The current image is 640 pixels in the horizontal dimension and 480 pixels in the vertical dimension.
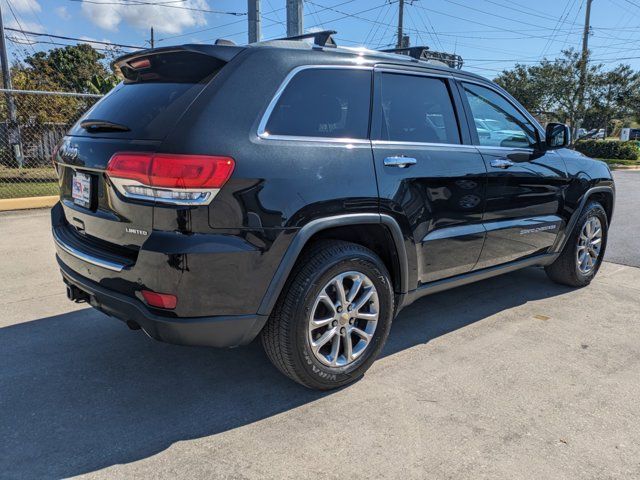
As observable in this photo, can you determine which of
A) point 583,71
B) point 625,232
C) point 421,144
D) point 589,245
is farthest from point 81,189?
point 583,71

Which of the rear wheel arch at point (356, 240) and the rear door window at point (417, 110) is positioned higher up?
the rear door window at point (417, 110)

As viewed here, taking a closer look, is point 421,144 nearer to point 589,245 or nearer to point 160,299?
point 160,299

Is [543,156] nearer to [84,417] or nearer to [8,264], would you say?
[84,417]

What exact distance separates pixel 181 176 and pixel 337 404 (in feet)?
5.01

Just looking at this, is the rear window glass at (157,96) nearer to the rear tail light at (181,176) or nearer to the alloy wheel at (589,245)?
the rear tail light at (181,176)

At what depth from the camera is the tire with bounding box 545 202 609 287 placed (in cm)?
496

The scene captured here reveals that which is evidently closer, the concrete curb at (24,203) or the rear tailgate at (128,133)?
the rear tailgate at (128,133)

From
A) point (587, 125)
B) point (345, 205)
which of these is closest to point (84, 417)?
point (345, 205)

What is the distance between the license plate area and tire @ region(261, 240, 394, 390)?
121cm

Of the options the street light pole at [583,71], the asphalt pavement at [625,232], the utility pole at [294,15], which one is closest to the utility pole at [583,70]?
the street light pole at [583,71]

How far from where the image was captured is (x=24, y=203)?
8344 millimetres

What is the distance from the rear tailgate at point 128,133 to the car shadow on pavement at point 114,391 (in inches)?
34.1

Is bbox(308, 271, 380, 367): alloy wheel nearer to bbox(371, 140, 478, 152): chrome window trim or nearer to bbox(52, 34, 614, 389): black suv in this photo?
bbox(52, 34, 614, 389): black suv

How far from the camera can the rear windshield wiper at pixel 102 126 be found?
2.81m
